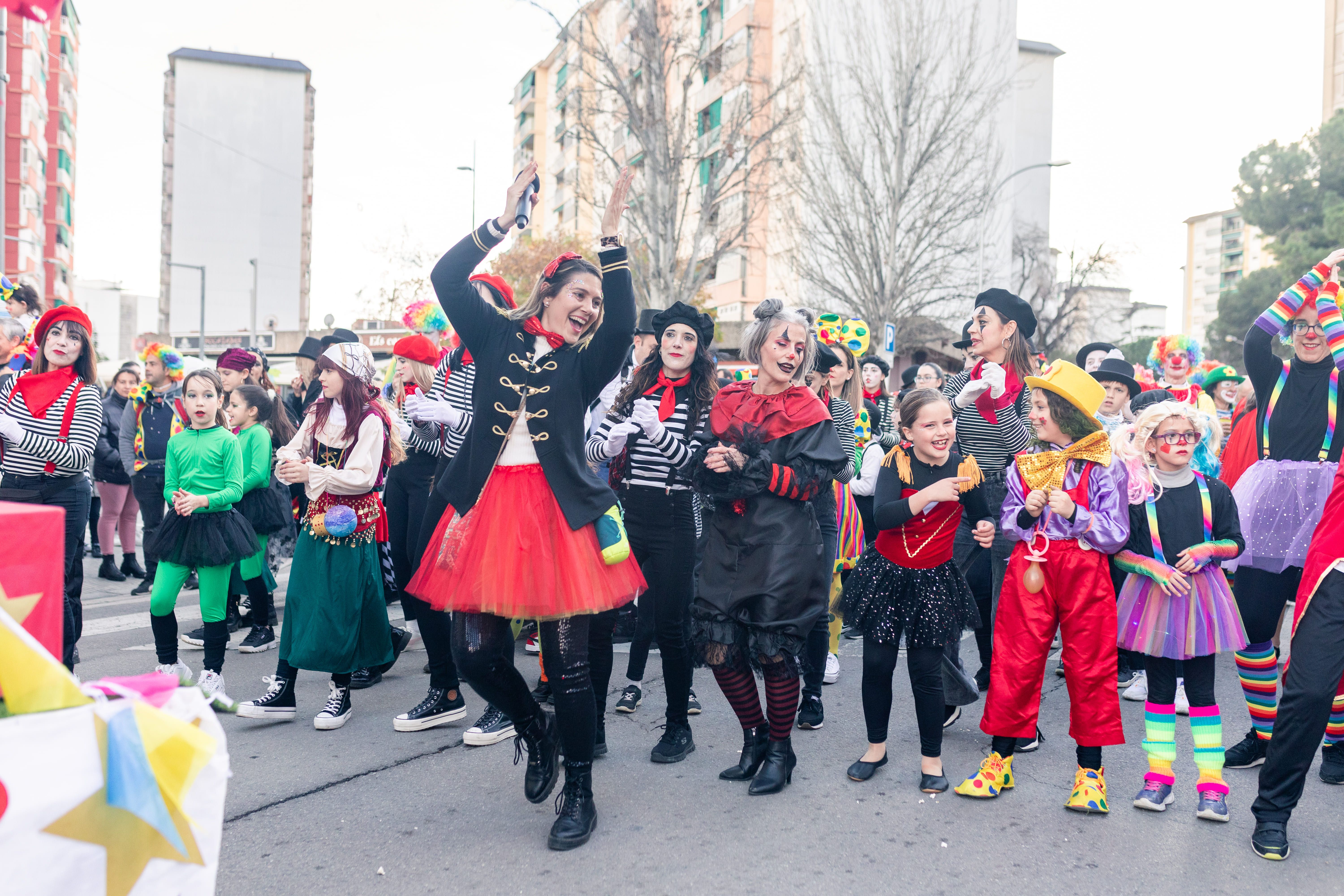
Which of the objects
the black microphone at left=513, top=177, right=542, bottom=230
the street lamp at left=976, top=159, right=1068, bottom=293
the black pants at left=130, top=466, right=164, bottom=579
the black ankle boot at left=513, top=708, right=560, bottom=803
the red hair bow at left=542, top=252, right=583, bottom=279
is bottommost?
the black ankle boot at left=513, top=708, right=560, bottom=803

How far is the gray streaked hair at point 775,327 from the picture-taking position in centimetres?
411

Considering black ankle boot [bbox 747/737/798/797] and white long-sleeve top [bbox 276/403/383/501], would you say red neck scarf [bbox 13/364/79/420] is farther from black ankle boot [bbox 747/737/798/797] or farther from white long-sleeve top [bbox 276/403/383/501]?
black ankle boot [bbox 747/737/798/797]

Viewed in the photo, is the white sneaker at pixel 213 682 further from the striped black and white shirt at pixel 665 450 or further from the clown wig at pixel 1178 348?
the clown wig at pixel 1178 348

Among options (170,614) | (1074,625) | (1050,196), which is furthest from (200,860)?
A: (1050,196)

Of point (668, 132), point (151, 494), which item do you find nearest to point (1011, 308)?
point (151, 494)

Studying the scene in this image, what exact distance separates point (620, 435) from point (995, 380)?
195 cm

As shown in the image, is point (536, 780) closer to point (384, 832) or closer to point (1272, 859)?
point (384, 832)

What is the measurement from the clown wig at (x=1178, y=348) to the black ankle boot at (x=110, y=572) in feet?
29.6

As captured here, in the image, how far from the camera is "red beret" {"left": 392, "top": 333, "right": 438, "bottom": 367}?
5555 mm

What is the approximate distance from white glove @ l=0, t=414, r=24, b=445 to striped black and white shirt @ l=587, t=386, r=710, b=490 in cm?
284

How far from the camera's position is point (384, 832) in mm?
3498

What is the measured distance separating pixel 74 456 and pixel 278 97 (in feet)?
248

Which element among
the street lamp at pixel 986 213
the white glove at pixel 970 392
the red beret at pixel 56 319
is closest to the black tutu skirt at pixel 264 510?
the red beret at pixel 56 319

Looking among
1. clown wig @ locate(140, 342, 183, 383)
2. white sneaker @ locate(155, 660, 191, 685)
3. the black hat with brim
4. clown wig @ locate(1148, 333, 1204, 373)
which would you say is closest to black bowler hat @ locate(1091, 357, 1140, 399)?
the black hat with brim
